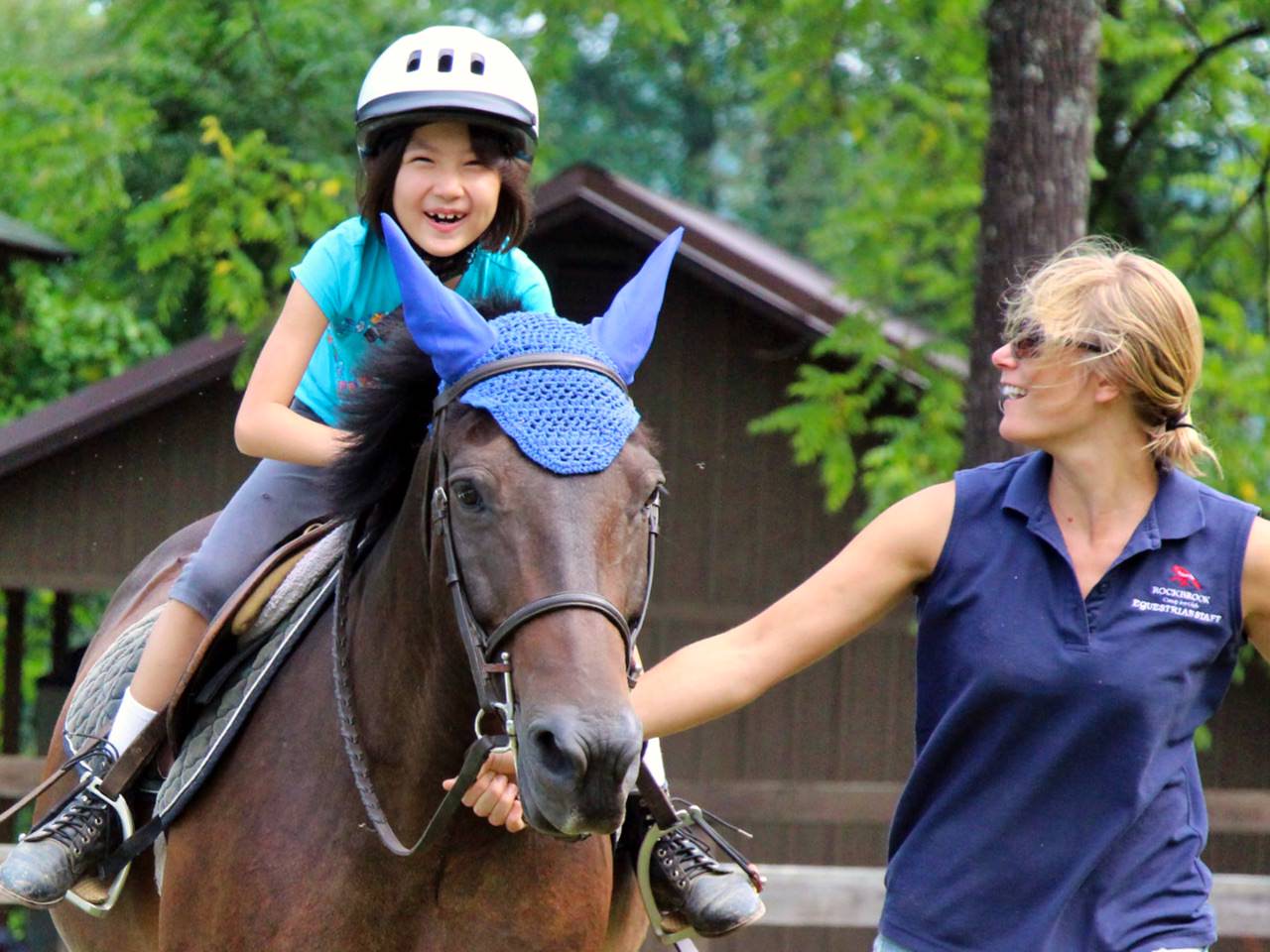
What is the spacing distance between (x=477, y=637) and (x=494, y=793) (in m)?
0.38

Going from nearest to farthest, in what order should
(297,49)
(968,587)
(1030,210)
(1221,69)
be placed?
1. (968,587)
2. (1030,210)
3. (1221,69)
4. (297,49)

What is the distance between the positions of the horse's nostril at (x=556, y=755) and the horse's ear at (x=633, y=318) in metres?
0.76

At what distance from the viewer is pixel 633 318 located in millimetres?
2977

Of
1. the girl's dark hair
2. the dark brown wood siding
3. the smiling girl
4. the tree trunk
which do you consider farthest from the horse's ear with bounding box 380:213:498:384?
the dark brown wood siding

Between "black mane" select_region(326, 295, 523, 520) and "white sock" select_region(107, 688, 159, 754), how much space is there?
0.97 metres

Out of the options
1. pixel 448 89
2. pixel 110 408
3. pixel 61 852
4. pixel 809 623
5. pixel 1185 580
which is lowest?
pixel 110 408

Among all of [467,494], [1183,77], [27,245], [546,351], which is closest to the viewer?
[467,494]

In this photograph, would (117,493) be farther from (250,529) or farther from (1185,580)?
(1185,580)

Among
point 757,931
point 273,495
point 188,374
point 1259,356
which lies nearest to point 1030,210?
point 1259,356

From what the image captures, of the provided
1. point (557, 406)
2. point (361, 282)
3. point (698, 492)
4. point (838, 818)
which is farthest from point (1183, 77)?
point (557, 406)

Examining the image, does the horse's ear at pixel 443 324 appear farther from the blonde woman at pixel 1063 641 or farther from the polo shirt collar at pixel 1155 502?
the polo shirt collar at pixel 1155 502

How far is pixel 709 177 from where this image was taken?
3338cm

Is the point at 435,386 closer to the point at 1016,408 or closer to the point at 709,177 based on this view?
the point at 1016,408

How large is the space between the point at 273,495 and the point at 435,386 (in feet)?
3.14
